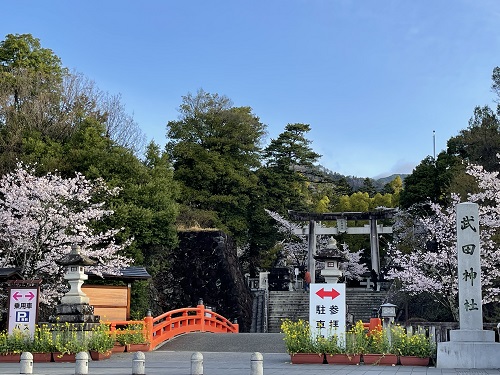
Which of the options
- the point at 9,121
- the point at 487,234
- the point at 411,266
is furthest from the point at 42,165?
the point at 487,234

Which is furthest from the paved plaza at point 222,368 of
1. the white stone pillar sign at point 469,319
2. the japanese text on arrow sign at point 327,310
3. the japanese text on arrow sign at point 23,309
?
the japanese text on arrow sign at point 23,309

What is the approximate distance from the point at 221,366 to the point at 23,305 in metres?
6.25

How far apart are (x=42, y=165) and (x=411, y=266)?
18.1 metres

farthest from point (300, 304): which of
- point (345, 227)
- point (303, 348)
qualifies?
point (303, 348)

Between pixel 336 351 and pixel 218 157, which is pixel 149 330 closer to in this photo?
pixel 336 351

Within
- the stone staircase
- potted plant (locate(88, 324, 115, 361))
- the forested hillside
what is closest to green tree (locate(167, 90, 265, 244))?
the forested hillside

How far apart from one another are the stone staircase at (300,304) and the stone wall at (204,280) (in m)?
1.61

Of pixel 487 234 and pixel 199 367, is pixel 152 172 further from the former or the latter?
pixel 199 367

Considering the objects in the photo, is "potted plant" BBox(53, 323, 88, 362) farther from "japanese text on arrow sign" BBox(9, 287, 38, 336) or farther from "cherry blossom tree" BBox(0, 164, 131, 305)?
"cherry blossom tree" BBox(0, 164, 131, 305)

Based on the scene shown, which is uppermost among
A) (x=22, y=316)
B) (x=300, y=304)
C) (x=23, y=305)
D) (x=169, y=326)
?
(x=23, y=305)

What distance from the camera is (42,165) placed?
95.2 ft

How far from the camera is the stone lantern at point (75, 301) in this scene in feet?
56.0

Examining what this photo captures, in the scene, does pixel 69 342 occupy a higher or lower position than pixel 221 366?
higher

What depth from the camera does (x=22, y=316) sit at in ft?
55.3
